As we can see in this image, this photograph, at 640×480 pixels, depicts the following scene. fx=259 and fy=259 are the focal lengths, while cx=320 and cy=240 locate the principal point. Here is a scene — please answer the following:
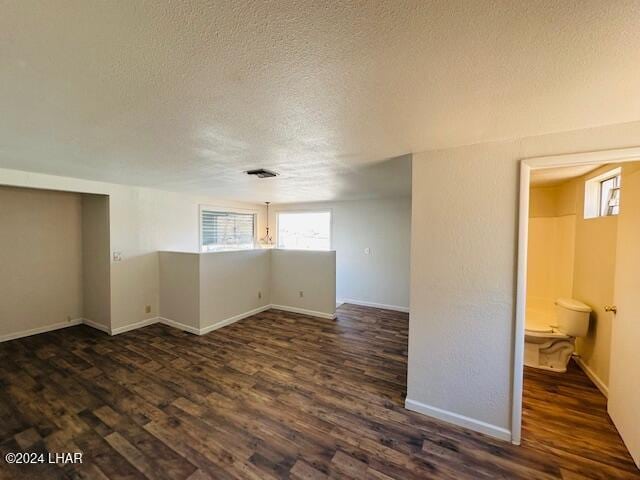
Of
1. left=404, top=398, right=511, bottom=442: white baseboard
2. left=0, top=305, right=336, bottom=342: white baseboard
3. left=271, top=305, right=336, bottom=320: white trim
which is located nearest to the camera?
left=404, top=398, right=511, bottom=442: white baseboard

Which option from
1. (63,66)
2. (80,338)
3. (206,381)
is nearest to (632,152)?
(63,66)

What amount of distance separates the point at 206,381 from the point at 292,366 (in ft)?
2.96

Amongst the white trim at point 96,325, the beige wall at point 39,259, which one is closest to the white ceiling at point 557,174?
the white trim at point 96,325

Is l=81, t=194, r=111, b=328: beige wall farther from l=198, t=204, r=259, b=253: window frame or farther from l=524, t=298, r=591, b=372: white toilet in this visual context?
l=524, t=298, r=591, b=372: white toilet

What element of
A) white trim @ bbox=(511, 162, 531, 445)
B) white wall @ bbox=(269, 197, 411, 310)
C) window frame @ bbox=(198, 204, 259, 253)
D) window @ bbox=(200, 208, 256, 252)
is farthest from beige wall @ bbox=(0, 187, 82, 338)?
white trim @ bbox=(511, 162, 531, 445)

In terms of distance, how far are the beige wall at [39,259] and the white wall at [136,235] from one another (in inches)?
35.9

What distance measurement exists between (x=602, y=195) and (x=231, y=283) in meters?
4.95

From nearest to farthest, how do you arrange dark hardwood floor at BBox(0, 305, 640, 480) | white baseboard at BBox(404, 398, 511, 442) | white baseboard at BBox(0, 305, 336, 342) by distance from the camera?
dark hardwood floor at BBox(0, 305, 640, 480) < white baseboard at BBox(404, 398, 511, 442) < white baseboard at BBox(0, 305, 336, 342)

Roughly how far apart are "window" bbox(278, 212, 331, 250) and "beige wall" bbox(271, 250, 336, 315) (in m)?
0.87

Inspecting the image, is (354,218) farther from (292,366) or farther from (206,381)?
(206,381)

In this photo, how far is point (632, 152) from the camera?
1.60m

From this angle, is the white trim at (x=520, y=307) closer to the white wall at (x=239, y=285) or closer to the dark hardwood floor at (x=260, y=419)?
the dark hardwood floor at (x=260, y=419)

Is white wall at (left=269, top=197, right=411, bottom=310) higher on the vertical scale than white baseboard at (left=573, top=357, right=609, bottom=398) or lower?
higher

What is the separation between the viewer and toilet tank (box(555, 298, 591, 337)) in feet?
8.77
